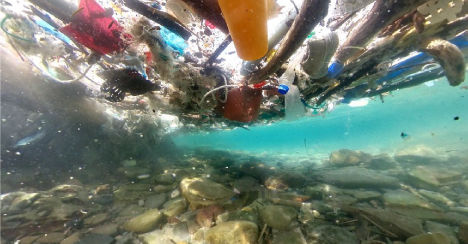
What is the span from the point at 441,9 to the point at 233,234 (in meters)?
5.10

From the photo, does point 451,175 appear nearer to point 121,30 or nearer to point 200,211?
point 200,211

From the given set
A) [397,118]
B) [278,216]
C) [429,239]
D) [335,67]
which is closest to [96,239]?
[278,216]

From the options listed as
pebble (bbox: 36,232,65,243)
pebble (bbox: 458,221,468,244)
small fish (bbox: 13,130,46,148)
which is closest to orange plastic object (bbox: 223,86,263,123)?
pebble (bbox: 36,232,65,243)

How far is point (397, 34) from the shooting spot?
3098 mm

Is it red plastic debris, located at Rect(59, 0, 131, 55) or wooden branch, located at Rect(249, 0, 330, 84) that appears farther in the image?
red plastic debris, located at Rect(59, 0, 131, 55)

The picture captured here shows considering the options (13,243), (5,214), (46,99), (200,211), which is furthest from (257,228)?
(46,99)

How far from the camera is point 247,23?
1.61 meters

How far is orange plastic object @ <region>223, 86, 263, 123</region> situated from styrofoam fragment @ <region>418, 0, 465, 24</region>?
9.82ft

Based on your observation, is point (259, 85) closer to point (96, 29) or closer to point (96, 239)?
point (96, 29)

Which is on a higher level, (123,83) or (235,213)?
(123,83)

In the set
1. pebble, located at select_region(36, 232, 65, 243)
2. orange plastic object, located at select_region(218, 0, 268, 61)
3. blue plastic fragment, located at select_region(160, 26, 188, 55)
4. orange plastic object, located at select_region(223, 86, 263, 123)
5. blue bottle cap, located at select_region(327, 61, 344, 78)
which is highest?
blue plastic fragment, located at select_region(160, 26, 188, 55)

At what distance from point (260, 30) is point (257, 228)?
414 cm

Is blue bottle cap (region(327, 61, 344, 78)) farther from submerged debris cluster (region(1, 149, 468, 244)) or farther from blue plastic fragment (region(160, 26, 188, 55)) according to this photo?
submerged debris cluster (region(1, 149, 468, 244))

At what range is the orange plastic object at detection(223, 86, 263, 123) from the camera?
4406 millimetres
